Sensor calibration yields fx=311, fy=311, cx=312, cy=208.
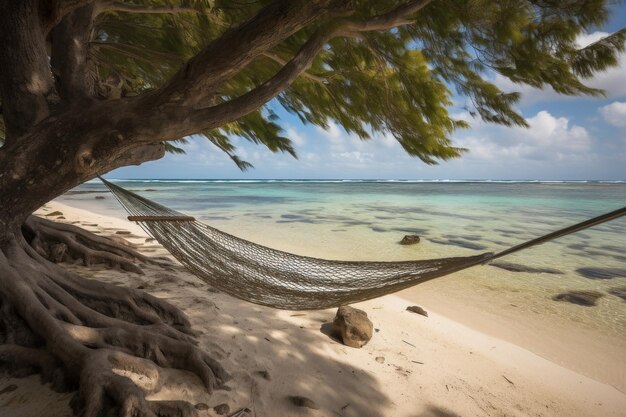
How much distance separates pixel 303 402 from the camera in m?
1.32

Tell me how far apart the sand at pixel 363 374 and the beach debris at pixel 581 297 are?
45.1 inches

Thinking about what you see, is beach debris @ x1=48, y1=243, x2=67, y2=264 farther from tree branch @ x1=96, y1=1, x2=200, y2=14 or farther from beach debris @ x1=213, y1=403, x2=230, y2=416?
beach debris @ x1=213, y1=403, x2=230, y2=416

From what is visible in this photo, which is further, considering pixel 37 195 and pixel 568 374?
pixel 568 374

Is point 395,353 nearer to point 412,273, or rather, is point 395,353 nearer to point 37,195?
point 412,273

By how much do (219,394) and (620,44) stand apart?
210 centimetres

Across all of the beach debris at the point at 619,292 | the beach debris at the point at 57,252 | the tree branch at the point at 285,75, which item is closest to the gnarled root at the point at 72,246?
the beach debris at the point at 57,252

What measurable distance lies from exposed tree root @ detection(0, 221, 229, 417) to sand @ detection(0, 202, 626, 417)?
0.07 metres

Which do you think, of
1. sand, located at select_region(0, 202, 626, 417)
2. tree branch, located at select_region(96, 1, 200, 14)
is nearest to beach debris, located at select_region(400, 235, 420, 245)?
sand, located at select_region(0, 202, 626, 417)

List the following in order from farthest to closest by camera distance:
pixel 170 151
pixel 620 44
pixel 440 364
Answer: pixel 170 151, pixel 440 364, pixel 620 44

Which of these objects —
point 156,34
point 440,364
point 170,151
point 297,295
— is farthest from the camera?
point 170,151

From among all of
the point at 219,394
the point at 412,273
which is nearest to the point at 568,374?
the point at 412,273

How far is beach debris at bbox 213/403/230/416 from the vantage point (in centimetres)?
118

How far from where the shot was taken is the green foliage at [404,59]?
1322 millimetres

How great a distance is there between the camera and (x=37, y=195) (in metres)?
1.29
